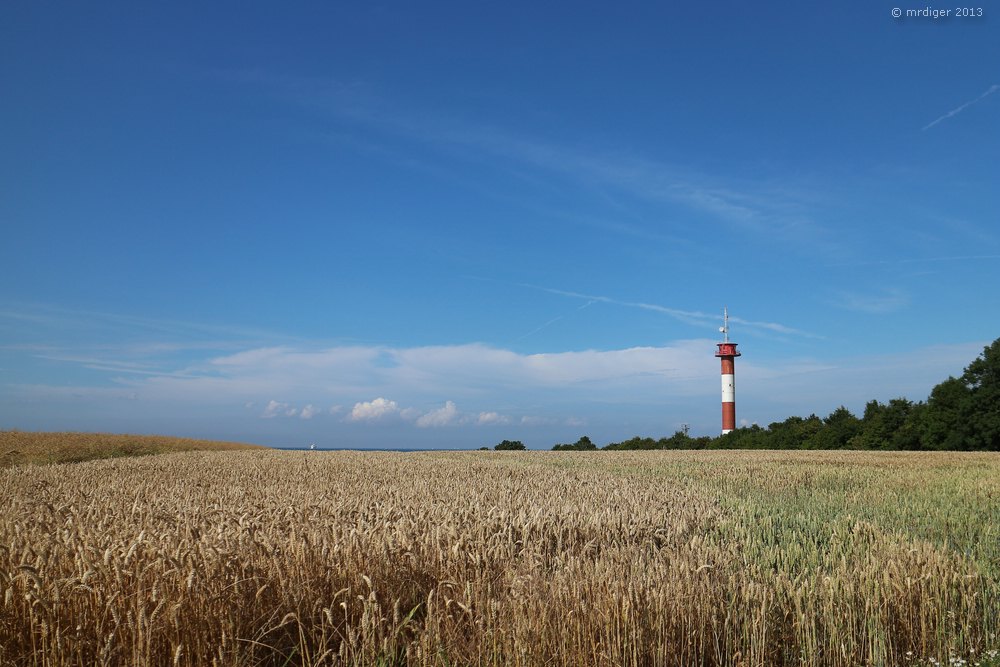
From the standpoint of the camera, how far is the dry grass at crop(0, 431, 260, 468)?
3114cm

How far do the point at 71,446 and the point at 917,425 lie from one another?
53.7m

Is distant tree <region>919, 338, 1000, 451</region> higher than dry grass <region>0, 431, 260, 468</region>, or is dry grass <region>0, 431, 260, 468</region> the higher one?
distant tree <region>919, 338, 1000, 451</region>

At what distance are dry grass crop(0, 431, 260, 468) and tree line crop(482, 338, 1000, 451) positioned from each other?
2810 cm

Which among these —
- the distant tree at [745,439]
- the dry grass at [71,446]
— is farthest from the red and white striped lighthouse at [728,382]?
the dry grass at [71,446]

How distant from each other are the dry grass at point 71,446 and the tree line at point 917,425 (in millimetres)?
28104

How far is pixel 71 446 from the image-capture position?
33.9 metres

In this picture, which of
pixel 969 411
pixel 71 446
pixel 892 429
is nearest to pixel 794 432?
pixel 892 429

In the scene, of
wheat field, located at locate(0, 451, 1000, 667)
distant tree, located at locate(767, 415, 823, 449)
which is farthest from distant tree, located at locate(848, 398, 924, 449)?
wheat field, located at locate(0, 451, 1000, 667)

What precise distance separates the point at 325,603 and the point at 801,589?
3710 mm

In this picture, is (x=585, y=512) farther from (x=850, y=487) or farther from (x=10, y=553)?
(x=850, y=487)

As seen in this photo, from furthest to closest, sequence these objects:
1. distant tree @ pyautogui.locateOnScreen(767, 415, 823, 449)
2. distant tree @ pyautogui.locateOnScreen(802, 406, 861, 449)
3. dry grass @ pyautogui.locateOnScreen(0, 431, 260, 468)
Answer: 1. distant tree @ pyautogui.locateOnScreen(767, 415, 823, 449)
2. distant tree @ pyautogui.locateOnScreen(802, 406, 861, 449)
3. dry grass @ pyautogui.locateOnScreen(0, 431, 260, 468)

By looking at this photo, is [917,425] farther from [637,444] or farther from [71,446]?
[71,446]

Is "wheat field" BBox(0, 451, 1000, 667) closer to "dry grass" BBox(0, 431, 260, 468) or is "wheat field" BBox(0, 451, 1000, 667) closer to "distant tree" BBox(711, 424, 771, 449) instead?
"dry grass" BBox(0, 431, 260, 468)

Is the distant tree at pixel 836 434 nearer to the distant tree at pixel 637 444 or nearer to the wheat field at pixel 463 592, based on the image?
the distant tree at pixel 637 444
